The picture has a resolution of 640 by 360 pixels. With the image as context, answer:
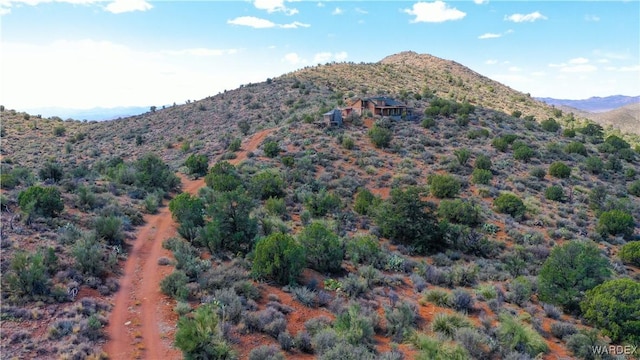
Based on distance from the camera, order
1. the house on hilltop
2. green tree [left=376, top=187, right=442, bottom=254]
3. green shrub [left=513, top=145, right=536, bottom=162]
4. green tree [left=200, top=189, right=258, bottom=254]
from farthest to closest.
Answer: the house on hilltop < green shrub [left=513, top=145, right=536, bottom=162] < green tree [left=376, top=187, right=442, bottom=254] < green tree [left=200, top=189, right=258, bottom=254]

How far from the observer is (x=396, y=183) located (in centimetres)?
3459

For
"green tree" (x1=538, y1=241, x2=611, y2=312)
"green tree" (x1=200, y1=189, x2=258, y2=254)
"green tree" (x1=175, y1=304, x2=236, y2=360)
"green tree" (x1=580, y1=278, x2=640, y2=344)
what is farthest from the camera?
"green tree" (x1=200, y1=189, x2=258, y2=254)

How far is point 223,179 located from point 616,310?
24625 millimetres

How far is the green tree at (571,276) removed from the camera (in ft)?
58.7

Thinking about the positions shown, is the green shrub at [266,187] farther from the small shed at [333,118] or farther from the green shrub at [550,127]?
the green shrub at [550,127]

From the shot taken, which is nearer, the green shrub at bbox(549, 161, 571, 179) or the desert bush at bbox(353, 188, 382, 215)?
the desert bush at bbox(353, 188, 382, 215)

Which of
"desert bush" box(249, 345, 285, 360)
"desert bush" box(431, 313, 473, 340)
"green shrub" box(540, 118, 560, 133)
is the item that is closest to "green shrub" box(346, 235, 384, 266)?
"desert bush" box(431, 313, 473, 340)

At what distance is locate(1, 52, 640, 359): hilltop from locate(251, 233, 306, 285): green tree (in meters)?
0.08

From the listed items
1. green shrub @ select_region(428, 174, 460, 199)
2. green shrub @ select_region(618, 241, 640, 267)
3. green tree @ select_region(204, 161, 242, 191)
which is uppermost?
green tree @ select_region(204, 161, 242, 191)

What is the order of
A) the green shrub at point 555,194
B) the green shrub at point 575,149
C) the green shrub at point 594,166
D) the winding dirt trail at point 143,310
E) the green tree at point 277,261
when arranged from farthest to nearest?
the green shrub at point 575,149 < the green shrub at point 594,166 < the green shrub at point 555,194 < the green tree at point 277,261 < the winding dirt trail at point 143,310

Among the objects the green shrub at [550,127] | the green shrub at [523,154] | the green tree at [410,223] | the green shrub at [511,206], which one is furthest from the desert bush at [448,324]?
the green shrub at [550,127]

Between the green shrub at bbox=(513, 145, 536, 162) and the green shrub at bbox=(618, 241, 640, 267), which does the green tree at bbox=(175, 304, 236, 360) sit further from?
the green shrub at bbox=(513, 145, 536, 162)

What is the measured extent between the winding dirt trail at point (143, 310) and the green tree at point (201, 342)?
94 cm

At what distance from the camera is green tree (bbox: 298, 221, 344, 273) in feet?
62.3
